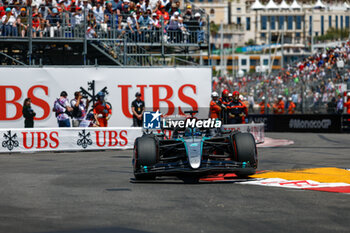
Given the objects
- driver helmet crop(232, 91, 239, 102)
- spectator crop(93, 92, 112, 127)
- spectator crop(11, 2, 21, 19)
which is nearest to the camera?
spectator crop(93, 92, 112, 127)

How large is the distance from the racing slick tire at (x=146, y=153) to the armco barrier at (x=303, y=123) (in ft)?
63.7

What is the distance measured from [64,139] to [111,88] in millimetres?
4497

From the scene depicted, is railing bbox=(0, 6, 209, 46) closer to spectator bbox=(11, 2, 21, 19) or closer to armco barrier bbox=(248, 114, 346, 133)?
spectator bbox=(11, 2, 21, 19)

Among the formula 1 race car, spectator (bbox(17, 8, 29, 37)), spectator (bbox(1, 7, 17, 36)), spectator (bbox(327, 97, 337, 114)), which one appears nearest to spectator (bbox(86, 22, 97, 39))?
spectator (bbox(17, 8, 29, 37))

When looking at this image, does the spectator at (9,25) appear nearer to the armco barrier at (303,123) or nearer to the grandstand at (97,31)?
the grandstand at (97,31)

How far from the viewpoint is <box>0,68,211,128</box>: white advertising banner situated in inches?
890

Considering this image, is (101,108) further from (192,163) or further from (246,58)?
(246,58)

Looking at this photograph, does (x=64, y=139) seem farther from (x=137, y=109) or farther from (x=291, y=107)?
(x=291, y=107)

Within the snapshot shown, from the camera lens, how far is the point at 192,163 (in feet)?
34.7

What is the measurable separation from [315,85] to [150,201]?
2595 cm

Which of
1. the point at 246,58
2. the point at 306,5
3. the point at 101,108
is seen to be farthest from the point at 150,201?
the point at 306,5

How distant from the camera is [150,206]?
8125 millimetres

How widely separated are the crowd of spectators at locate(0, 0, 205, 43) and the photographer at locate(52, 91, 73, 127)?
412 centimetres

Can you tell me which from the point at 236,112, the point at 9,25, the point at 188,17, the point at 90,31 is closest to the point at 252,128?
the point at 236,112
